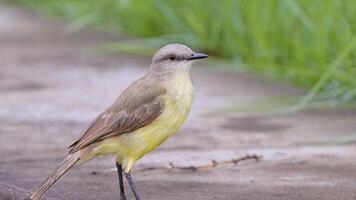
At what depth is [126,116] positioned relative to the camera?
4941 mm

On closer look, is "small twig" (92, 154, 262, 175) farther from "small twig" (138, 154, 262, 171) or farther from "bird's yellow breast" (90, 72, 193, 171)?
"bird's yellow breast" (90, 72, 193, 171)

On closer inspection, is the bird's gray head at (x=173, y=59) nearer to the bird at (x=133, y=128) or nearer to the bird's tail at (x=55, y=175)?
the bird at (x=133, y=128)

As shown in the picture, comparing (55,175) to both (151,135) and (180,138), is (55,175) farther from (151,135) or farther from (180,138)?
(180,138)

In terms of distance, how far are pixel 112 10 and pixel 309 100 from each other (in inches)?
166

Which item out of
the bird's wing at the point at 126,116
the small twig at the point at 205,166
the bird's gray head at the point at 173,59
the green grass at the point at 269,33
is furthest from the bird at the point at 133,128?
the green grass at the point at 269,33

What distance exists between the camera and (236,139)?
20.6 feet

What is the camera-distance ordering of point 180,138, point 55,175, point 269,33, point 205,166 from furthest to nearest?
1. point 269,33
2. point 180,138
3. point 205,166
4. point 55,175

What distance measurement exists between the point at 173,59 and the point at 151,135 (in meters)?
0.59

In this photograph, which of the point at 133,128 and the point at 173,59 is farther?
the point at 173,59

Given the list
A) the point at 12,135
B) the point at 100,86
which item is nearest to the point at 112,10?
the point at 100,86

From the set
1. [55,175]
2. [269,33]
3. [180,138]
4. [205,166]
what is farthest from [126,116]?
[269,33]

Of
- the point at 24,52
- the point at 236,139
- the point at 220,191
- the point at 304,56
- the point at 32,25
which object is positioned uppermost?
the point at 32,25

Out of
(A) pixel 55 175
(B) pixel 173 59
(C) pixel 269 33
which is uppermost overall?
(C) pixel 269 33

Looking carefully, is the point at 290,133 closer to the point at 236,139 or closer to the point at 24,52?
the point at 236,139
